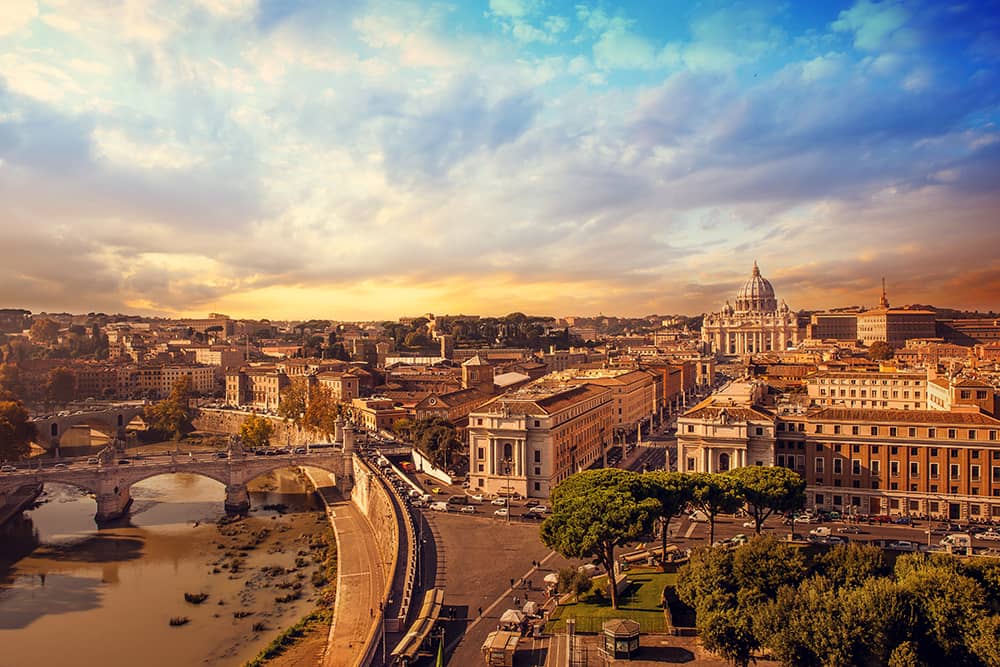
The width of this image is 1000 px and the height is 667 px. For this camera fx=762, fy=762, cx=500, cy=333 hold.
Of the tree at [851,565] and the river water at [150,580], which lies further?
the river water at [150,580]

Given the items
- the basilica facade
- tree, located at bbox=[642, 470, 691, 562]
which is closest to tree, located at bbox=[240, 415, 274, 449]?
tree, located at bbox=[642, 470, 691, 562]

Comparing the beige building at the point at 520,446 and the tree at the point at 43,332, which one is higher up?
the tree at the point at 43,332

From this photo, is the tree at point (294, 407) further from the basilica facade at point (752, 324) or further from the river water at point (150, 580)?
the basilica facade at point (752, 324)

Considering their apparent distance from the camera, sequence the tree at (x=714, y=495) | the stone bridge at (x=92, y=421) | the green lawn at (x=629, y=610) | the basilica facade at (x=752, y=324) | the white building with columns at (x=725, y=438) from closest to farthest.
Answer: the green lawn at (x=629, y=610), the tree at (x=714, y=495), the white building with columns at (x=725, y=438), the stone bridge at (x=92, y=421), the basilica facade at (x=752, y=324)

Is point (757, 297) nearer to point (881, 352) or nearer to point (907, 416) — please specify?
point (881, 352)

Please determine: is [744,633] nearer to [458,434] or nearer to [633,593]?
[633,593]

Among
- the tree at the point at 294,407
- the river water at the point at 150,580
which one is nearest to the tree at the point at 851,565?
the river water at the point at 150,580

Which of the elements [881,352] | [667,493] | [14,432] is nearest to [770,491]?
[667,493]
